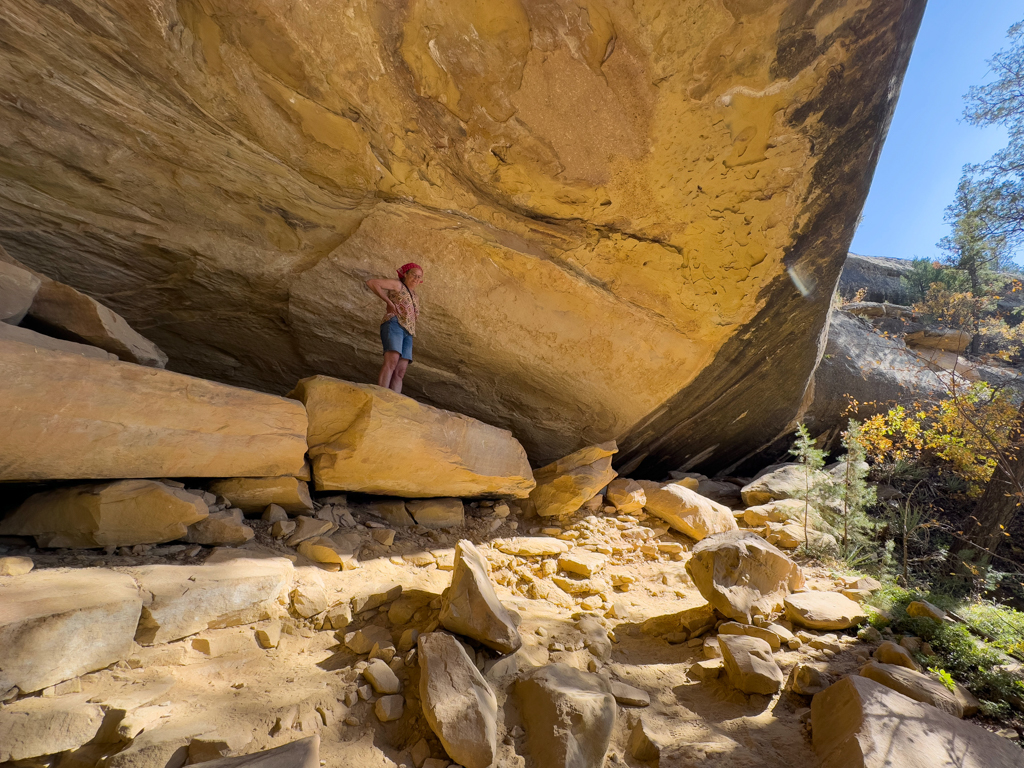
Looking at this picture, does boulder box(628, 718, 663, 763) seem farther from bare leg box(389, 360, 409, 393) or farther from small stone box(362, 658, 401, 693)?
bare leg box(389, 360, 409, 393)

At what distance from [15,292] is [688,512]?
5.84 metres

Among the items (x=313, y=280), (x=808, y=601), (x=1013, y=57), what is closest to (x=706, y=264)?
(x=808, y=601)

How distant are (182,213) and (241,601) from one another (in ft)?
11.3

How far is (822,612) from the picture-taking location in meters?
3.11

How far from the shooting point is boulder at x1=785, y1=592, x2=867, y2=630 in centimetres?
306

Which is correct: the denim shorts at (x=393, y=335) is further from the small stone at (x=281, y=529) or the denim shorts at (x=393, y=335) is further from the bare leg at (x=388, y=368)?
the small stone at (x=281, y=529)

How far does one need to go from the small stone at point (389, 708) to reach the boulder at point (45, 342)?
2618 millimetres

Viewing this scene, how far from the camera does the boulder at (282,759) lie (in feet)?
4.78

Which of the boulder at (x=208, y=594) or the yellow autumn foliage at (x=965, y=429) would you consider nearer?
the boulder at (x=208, y=594)

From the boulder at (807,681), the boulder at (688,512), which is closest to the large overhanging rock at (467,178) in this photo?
the boulder at (688,512)

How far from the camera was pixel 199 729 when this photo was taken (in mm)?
1707

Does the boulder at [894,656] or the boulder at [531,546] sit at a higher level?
the boulder at [894,656]

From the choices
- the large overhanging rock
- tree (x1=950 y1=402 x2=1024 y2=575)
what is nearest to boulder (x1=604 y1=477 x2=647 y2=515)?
the large overhanging rock

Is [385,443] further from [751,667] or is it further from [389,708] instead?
[751,667]
